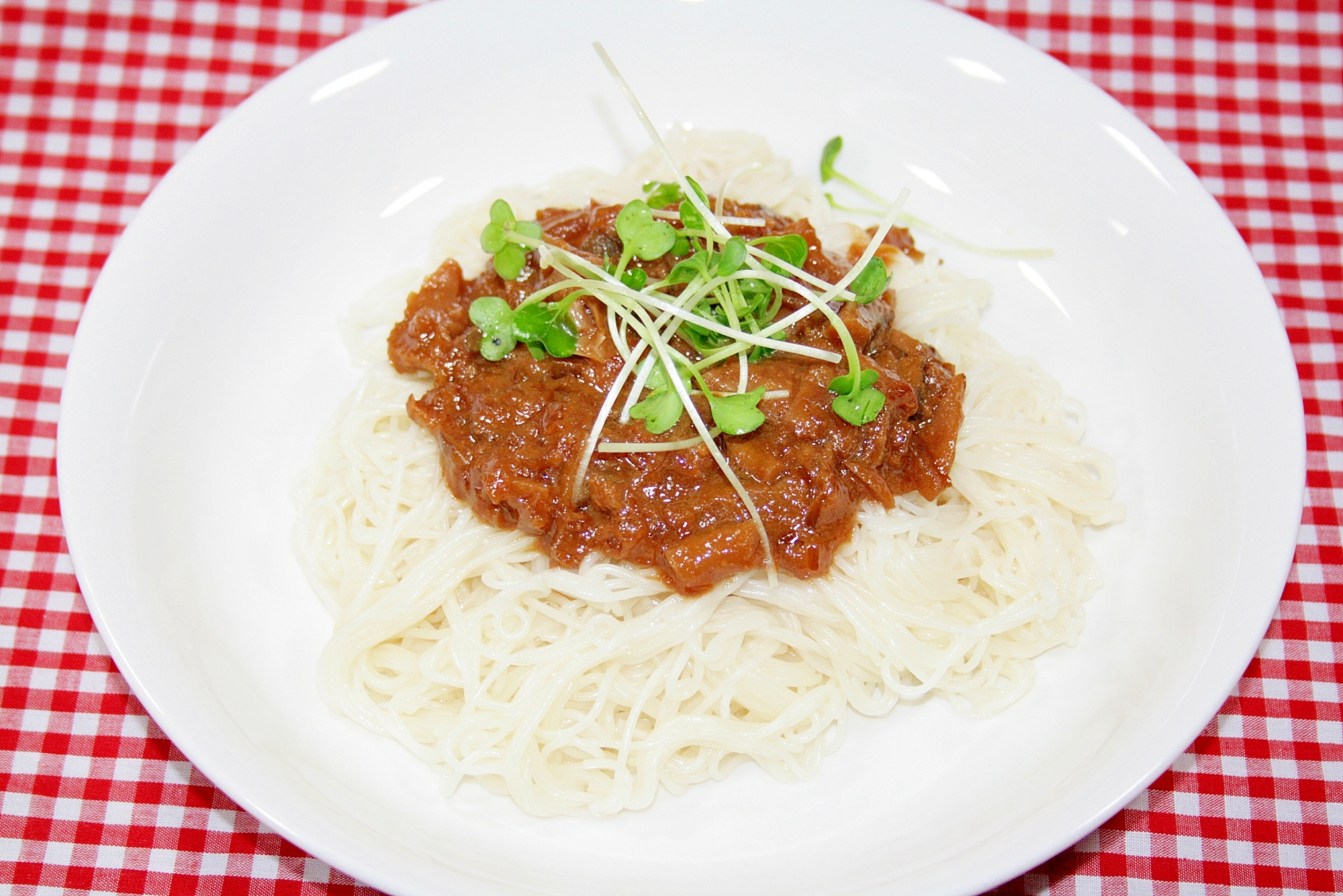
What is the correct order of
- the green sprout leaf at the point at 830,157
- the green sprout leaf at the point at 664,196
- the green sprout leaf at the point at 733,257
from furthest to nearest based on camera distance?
the green sprout leaf at the point at 830,157 → the green sprout leaf at the point at 664,196 → the green sprout leaf at the point at 733,257

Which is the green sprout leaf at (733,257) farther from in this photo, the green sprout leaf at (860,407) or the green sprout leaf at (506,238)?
the green sprout leaf at (506,238)

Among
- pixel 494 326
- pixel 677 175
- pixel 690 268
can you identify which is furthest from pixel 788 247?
pixel 494 326

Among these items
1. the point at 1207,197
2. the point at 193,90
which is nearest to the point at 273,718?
the point at 193,90

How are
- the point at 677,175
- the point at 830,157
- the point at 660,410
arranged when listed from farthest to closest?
the point at 830,157 < the point at 677,175 < the point at 660,410

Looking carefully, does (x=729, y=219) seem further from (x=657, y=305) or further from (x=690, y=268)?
(x=657, y=305)

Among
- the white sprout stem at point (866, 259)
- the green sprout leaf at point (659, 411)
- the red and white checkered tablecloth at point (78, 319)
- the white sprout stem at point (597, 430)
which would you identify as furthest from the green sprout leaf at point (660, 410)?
the red and white checkered tablecloth at point (78, 319)

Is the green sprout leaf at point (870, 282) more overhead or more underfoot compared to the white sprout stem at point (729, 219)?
more underfoot

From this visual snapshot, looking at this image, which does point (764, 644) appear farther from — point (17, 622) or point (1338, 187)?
point (1338, 187)
